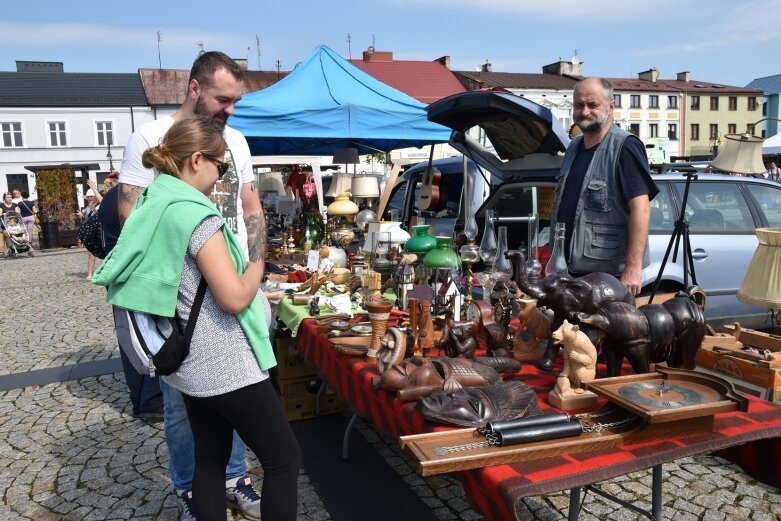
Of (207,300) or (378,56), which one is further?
(378,56)

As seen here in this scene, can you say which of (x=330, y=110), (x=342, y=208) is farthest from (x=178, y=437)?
(x=330, y=110)

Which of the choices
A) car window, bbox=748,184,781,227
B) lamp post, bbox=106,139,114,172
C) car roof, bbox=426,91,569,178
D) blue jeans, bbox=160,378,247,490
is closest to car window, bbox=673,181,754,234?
car window, bbox=748,184,781,227

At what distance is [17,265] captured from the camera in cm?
1277

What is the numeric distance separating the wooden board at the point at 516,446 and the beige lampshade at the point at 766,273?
55.5 inches

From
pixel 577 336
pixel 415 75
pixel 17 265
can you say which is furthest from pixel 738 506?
pixel 415 75

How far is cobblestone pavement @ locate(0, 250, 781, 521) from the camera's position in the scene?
257 cm

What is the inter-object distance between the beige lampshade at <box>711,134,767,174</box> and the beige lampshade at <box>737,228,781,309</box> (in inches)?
102

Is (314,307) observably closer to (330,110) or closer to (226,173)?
(226,173)

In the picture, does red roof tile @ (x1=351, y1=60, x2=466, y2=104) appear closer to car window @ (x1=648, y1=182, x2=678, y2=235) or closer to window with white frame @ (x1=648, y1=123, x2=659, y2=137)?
window with white frame @ (x1=648, y1=123, x2=659, y2=137)

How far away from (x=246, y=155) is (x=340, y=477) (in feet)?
5.22

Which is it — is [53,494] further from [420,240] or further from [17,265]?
[17,265]

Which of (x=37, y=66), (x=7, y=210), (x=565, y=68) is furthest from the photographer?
(x=565, y=68)

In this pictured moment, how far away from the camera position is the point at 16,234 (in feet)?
48.2

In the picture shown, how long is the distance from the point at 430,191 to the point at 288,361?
7.48ft
